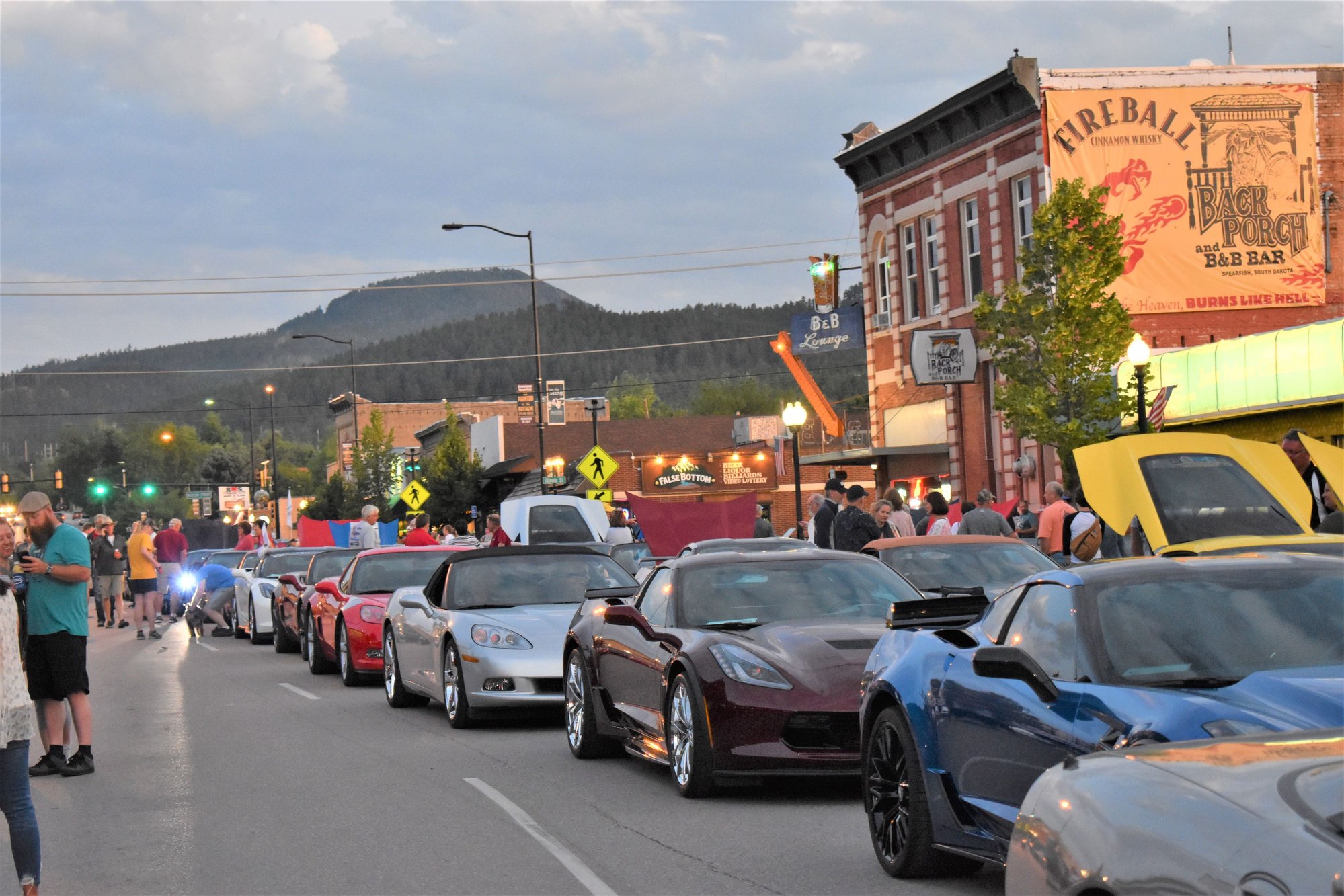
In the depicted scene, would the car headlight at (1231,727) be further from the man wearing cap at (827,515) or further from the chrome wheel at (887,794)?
the man wearing cap at (827,515)

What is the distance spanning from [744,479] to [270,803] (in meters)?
63.3

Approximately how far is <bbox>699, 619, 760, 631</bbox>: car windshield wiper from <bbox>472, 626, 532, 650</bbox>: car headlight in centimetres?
353

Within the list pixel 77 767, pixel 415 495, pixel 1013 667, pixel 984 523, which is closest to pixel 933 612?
pixel 1013 667

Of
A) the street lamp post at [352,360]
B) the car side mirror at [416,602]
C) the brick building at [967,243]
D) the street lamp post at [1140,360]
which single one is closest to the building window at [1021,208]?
the brick building at [967,243]

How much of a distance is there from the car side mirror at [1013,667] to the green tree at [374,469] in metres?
73.9

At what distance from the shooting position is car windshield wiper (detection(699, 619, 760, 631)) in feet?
32.6

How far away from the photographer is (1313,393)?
2327 cm

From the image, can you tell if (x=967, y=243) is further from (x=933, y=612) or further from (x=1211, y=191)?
(x=933, y=612)

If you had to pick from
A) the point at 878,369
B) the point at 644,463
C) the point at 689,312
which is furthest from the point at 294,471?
the point at 878,369

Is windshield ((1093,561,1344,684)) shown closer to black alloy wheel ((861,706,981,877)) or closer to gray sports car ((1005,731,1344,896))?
black alloy wheel ((861,706,981,877))

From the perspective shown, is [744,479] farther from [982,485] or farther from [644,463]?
[982,485]

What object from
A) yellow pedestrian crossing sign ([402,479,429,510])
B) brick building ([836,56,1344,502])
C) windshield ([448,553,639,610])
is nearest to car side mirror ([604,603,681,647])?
windshield ([448,553,639,610])

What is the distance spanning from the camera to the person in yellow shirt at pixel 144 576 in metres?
27.3

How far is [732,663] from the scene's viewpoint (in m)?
9.29
